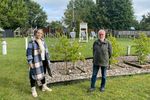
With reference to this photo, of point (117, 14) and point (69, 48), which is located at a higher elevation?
point (117, 14)

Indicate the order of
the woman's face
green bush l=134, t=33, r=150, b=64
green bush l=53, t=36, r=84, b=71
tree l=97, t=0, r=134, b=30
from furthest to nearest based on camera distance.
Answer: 1. tree l=97, t=0, r=134, b=30
2. green bush l=134, t=33, r=150, b=64
3. green bush l=53, t=36, r=84, b=71
4. the woman's face

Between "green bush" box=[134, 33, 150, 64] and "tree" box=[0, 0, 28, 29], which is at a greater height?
"tree" box=[0, 0, 28, 29]

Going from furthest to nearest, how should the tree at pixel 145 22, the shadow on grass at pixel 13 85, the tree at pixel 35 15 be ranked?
the tree at pixel 35 15, the tree at pixel 145 22, the shadow on grass at pixel 13 85

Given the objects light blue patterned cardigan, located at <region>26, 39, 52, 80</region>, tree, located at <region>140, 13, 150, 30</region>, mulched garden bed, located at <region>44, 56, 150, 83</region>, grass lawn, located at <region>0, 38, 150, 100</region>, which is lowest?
grass lawn, located at <region>0, 38, 150, 100</region>

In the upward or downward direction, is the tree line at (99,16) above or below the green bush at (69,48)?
above

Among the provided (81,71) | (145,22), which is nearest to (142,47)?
(81,71)

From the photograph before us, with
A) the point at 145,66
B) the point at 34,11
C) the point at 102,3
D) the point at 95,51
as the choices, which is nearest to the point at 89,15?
the point at 102,3

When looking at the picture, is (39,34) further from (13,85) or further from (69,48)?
(69,48)

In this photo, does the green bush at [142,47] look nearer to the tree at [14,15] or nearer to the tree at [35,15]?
the tree at [14,15]

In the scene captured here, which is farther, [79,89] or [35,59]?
[79,89]

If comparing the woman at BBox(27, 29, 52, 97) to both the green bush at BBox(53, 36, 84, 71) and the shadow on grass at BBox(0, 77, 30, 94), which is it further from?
the green bush at BBox(53, 36, 84, 71)

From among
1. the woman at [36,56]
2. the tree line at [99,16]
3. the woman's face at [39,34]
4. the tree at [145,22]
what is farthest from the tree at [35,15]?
the woman's face at [39,34]

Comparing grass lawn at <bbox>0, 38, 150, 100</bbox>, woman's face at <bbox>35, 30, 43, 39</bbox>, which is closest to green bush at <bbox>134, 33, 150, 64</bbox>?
grass lawn at <bbox>0, 38, 150, 100</bbox>

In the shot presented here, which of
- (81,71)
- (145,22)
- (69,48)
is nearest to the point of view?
(69,48)
